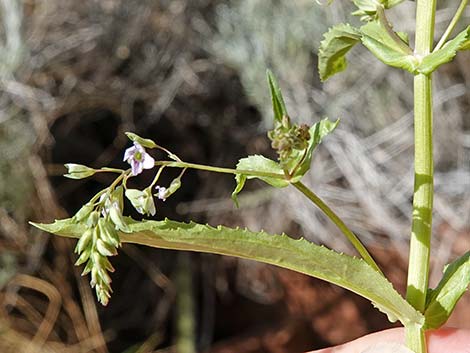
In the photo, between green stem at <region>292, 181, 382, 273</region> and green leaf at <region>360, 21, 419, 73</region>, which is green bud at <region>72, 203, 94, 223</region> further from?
green leaf at <region>360, 21, 419, 73</region>

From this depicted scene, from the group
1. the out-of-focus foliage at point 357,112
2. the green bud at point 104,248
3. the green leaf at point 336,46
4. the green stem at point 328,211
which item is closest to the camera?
the green bud at point 104,248

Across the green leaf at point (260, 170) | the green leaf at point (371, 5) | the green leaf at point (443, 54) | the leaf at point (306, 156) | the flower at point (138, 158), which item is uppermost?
the green leaf at point (371, 5)

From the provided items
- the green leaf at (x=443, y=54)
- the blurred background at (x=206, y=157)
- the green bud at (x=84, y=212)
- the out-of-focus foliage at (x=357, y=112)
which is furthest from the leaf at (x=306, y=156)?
the out-of-focus foliage at (x=357, y=112)

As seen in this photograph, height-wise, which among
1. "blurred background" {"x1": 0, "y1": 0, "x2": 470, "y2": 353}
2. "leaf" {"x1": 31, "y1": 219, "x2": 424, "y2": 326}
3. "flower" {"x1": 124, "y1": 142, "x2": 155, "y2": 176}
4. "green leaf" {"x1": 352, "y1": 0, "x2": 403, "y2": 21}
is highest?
"green leaf" {"x1": 352, "y1": 0, "x2": 403, "y2": 21}

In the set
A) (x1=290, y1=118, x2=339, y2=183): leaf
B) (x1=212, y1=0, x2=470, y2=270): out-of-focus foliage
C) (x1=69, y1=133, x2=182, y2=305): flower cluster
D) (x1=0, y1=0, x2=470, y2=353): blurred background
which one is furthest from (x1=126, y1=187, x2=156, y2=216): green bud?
(x1=212, y1=0, x2=470, y2=270): out-of-focus foliage

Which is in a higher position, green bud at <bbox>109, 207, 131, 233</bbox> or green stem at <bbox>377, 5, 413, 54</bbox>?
green stem at <bbox>377, 5, 413, 54</bbox>

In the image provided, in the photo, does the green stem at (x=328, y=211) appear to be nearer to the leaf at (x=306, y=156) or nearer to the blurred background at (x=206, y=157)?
the leaf at (x=306, y=156)
